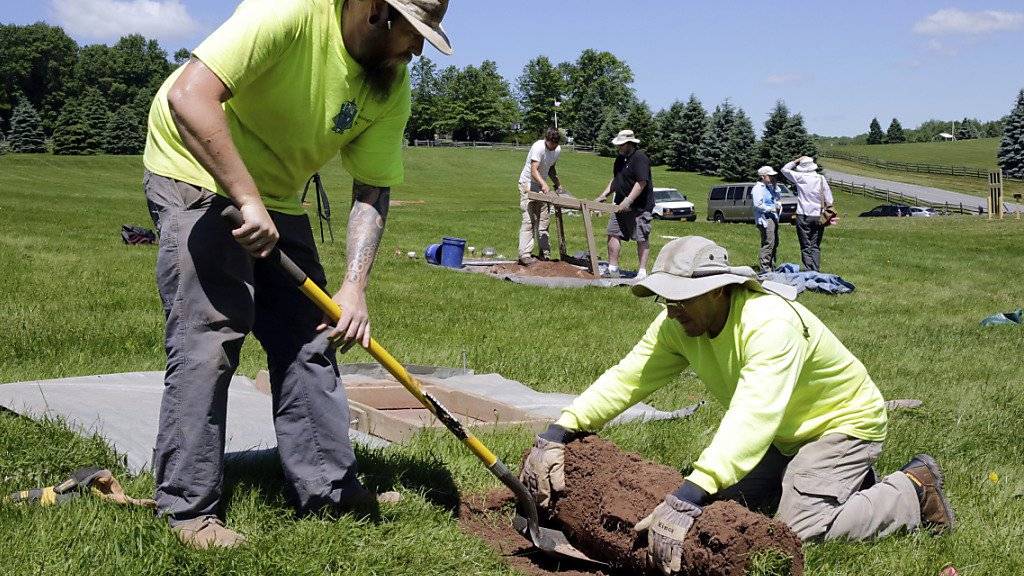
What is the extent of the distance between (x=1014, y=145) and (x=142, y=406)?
76132 millimetres

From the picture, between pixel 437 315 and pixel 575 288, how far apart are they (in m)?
3.25

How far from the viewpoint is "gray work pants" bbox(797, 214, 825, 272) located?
1537cm

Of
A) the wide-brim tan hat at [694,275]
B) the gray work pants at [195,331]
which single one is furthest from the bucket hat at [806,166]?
the gray work pants at [195,331]

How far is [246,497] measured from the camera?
395 centimetres

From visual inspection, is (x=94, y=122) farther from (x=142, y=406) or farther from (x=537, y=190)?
(x=142, y=406)

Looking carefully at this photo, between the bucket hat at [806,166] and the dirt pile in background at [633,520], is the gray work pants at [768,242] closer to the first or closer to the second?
the bucket hat at [806,166]

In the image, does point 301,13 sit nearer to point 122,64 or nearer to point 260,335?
point 260,335

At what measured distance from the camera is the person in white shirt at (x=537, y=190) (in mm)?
14656

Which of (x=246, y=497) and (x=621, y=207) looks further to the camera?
(x=621, y=207)

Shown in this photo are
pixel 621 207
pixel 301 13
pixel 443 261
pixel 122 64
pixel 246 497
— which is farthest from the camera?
pixel 122 64

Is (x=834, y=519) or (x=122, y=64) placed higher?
(x=122, y=64)

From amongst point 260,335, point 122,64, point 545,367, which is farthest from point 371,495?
point 122,64

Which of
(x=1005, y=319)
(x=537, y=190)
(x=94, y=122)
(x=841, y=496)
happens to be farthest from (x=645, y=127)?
(x=841, y=496)

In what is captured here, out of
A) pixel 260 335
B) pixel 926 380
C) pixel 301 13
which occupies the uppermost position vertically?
pixel 301 13
